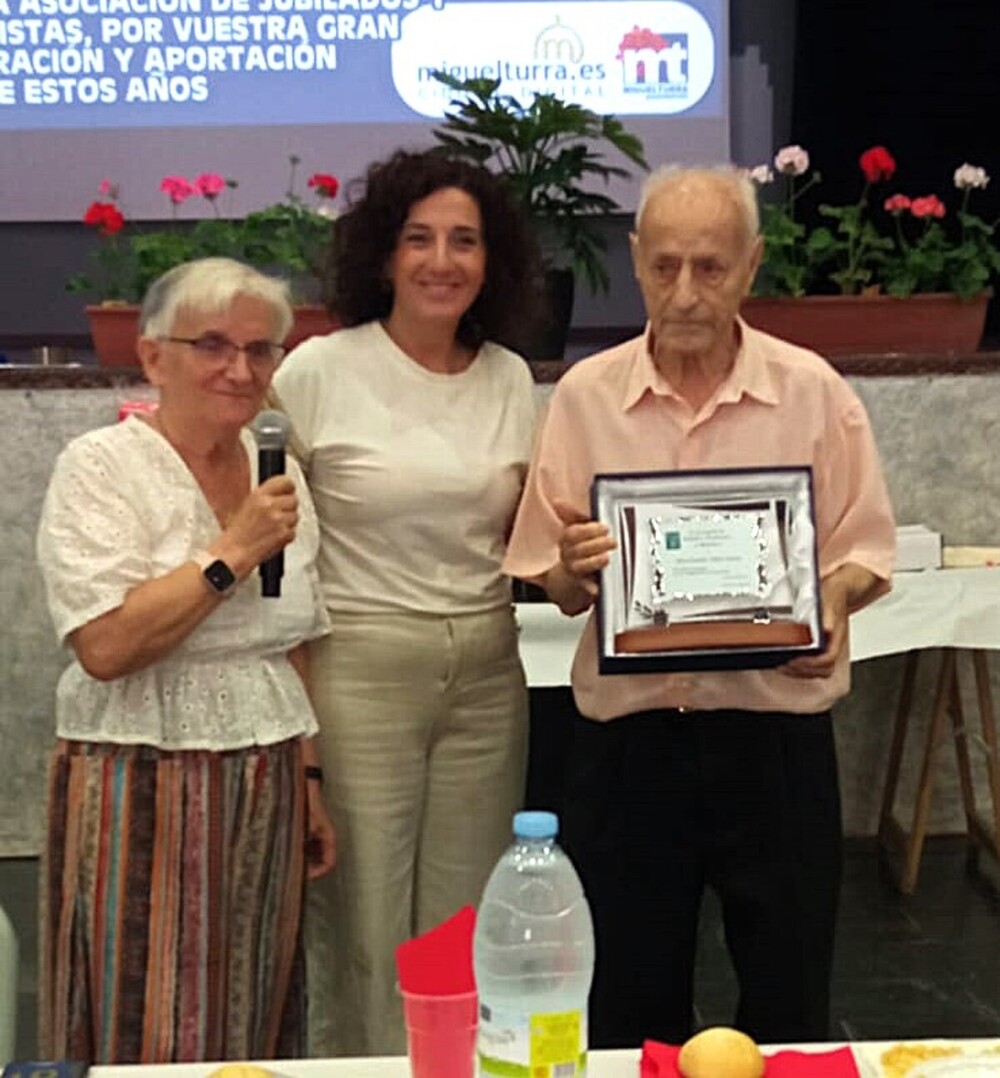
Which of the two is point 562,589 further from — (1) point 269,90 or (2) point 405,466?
(1) point 269,90

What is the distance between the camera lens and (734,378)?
1.88 metres

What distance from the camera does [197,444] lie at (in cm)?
187

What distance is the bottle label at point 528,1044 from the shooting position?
113 centimetres

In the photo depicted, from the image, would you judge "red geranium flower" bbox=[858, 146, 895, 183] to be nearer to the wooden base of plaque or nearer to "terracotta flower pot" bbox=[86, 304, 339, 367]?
"terracotta flower pot" bbox=[86, 304, 339, 367]

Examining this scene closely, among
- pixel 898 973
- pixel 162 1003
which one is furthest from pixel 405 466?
pixel 898 973

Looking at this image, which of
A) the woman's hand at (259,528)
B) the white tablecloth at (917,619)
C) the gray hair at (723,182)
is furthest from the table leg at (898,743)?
the woman's hand at (259,528)

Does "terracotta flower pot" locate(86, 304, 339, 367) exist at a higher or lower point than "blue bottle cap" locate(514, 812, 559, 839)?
higher

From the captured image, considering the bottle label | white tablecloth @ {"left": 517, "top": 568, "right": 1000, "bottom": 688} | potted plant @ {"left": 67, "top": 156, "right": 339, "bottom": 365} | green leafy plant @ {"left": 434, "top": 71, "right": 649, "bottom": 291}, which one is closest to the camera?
the bottle label

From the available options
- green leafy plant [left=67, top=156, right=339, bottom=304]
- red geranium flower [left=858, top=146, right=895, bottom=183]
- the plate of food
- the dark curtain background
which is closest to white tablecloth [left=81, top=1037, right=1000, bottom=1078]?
the plate of food

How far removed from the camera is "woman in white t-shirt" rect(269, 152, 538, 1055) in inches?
83.4

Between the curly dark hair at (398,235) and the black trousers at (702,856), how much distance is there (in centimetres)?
65

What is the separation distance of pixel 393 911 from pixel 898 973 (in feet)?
5.15

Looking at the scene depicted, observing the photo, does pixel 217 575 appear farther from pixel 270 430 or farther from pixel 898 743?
pixel 898 743

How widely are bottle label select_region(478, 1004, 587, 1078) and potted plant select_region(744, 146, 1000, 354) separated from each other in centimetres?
295
